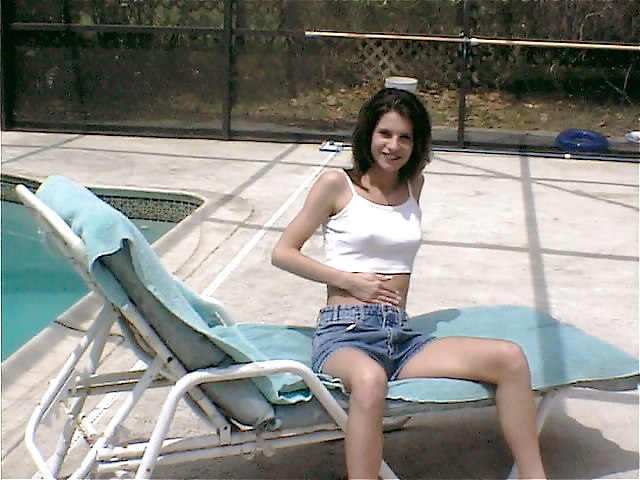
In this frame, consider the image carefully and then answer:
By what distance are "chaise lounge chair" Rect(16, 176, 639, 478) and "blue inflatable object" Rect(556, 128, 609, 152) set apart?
5.84 metres

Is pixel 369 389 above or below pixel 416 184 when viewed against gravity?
below

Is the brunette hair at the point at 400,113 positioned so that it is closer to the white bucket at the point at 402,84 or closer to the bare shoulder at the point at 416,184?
the bare shoulder at the point at 416,184

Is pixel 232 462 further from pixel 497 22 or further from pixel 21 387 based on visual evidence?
pixel 497 22

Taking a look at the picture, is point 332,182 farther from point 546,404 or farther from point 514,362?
point 546,404

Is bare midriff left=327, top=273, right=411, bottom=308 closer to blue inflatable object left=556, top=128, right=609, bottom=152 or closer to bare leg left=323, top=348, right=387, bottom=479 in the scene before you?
bare leg left=323, top=348, right=387, bottom=479

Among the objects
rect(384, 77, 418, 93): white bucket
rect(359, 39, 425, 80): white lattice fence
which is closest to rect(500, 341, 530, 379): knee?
rect(384, 77, 418, 93): white bucket

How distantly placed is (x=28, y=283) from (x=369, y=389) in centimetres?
348

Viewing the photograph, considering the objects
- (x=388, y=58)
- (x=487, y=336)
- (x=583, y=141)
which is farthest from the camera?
(x=388, y=58)

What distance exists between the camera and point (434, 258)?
15.0 feet

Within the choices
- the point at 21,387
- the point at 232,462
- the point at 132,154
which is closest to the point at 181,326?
the point at 232,462

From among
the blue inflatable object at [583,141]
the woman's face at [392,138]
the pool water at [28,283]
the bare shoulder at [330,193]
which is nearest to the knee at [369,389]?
the bare shoulder at [330,193]

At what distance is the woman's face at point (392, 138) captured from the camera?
7.97 ft

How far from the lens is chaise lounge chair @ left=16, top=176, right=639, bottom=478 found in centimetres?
195

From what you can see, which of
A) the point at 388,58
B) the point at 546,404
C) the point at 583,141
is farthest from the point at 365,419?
the point at 388,58
